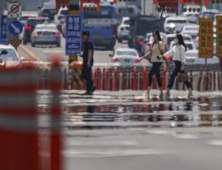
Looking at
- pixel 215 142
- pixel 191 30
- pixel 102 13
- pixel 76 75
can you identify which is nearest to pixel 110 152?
pixel 215 142

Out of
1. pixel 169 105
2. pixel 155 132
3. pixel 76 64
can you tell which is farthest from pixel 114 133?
pixel 76 64

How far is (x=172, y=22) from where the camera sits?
80250 millimetres

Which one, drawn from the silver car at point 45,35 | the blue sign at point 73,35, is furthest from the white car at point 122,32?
the blue sign at point 73,35

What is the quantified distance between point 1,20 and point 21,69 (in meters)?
37.9

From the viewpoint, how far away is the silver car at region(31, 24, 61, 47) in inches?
2687

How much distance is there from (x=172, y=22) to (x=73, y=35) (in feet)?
159

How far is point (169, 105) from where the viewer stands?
2078 cm

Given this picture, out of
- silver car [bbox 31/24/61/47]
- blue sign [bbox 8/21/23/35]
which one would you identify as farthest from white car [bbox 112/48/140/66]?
blue sign [bbox 8/21/23/35]

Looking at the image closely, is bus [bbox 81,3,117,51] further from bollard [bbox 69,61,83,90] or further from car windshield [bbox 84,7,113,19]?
bollard [bbox 69,61,83,90]

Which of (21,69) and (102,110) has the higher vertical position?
(21,69)

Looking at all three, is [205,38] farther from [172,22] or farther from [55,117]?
[172,22]

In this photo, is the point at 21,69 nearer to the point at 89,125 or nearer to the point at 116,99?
the point at 89,125

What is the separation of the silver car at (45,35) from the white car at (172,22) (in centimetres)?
1220

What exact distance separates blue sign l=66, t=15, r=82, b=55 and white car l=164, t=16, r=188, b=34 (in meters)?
46.6
